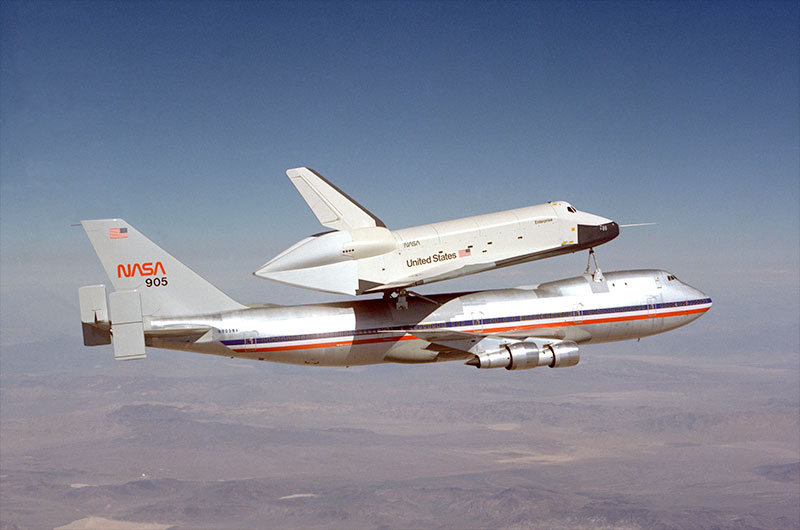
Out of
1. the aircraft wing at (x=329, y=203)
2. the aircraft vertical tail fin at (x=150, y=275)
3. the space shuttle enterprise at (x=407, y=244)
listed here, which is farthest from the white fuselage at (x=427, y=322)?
the aircraft wing at (x=329, y=203)

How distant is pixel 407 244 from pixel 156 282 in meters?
12.8

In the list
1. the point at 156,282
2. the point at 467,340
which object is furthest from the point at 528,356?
the point at 156,282

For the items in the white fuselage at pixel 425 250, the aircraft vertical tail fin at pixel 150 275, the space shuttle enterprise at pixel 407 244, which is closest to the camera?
the white fuselage at pixel 425 250

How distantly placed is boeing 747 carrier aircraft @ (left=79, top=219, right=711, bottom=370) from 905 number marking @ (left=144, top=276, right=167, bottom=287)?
50 millimetres

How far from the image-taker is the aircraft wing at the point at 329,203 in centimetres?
3186

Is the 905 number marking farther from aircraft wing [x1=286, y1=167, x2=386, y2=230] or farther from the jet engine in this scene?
the jet engine

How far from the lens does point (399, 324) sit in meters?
33.7

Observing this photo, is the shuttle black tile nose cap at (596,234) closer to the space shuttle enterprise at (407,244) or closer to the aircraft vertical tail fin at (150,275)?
the space shuttle enterprise at (407,244)

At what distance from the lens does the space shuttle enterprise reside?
29.9 meters

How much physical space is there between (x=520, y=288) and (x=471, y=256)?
5.74 meters

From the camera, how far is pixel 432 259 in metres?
31.2

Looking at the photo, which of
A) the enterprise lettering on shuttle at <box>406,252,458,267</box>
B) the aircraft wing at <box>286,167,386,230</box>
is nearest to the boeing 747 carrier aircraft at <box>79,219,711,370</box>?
the enterprise lettering on shuttle at <box>406,252,458,267</box>

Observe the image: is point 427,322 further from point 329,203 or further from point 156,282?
point 156,282

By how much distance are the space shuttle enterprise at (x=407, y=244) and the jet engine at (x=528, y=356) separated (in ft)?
15.1
